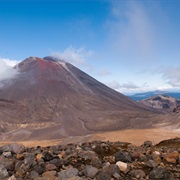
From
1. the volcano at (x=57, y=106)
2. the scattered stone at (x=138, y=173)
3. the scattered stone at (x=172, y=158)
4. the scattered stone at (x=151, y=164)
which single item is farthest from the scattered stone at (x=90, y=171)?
the volcano at (x=57, y=106)

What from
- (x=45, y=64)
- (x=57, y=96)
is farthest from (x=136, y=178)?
(x=45, y=64)

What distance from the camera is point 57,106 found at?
394 ft

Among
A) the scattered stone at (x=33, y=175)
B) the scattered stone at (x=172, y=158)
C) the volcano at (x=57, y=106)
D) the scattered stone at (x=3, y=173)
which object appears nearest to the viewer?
the scattered stone at (x=33, y=175)

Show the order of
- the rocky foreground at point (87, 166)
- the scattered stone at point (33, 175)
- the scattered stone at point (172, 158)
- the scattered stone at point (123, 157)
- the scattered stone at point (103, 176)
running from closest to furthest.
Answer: the scattered stone at point (103, 176) < the rocky foreground at point (87, 166) < the scattered stone at point (33, 175) < the scattered stone at point (123, 157) < the scattered stone at point (172, 158)

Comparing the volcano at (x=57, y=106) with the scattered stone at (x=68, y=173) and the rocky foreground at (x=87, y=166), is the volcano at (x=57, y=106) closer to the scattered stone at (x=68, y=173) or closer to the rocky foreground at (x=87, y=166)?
the rocky foreground at (x=87, y=166)

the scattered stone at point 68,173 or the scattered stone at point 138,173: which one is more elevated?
the scattered stone at point 68,173

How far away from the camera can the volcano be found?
308 feet

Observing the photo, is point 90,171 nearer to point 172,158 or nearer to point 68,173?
point 68,173

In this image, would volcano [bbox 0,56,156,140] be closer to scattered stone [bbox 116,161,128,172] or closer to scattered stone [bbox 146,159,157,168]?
scattered stone [bbox 146,159,157,168]

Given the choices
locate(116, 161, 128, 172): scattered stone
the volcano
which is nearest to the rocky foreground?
locate(116, 161, 128, 172): scattered stone

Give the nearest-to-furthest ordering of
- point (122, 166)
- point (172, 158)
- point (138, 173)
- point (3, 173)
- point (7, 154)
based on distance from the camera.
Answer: point (138, 173) → point (3, 173) → point (122, 166) → point (172, 158) → point (7, 154)

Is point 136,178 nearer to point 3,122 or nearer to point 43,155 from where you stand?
point 43,155

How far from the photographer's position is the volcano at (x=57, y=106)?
93.9m

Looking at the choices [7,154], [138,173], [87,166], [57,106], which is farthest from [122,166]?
[57,106]
